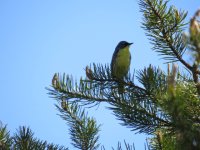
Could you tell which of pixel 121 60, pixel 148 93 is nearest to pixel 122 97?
pixel 148 93

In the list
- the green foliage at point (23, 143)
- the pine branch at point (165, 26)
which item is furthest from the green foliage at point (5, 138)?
the pine branch at point (165, 26)

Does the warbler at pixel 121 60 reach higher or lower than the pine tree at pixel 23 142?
higher

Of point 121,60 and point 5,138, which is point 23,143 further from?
point 121,60

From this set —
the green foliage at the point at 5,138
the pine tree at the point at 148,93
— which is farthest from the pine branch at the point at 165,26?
the green foliage at the point at 5,138

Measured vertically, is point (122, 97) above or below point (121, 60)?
below

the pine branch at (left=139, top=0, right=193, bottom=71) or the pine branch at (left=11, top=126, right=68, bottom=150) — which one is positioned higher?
the pine branch at (left=139, top=0, right=193, bottom=71)

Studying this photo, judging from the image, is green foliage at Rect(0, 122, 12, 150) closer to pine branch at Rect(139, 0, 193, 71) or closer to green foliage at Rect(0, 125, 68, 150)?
green foliage at Rect(0, 125, 68, 150)

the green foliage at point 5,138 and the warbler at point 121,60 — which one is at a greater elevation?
the warbler at point 121,60

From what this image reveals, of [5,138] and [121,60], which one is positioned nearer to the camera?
[5,138]

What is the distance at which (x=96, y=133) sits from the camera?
3.48 m

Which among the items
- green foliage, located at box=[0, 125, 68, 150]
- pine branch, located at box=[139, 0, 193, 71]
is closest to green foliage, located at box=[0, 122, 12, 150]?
green foliage, located at box=[0, 125, 68, 150]

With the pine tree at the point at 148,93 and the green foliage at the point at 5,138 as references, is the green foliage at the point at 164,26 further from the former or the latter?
the green foliage at the point at 5,138

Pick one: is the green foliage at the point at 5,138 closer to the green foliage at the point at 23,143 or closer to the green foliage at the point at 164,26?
the green foliage at the point at 23,143

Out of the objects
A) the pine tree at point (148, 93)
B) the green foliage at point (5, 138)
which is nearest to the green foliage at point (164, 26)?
the pine tree at point (148, 93)
